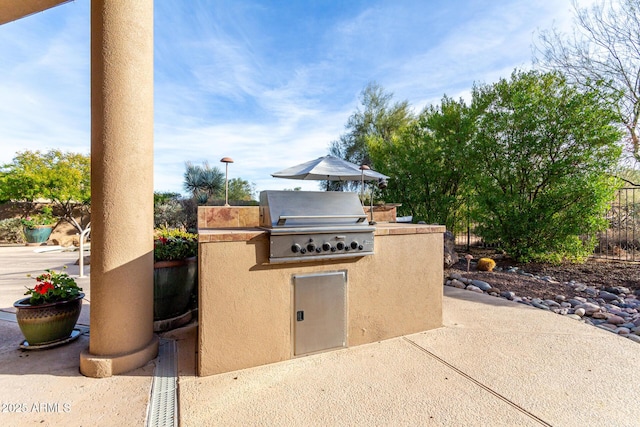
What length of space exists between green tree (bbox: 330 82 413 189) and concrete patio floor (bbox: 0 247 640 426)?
11863 mm

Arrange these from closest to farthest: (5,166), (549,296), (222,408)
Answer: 1. (222,408)
2. (549,296)
3. (5,166)

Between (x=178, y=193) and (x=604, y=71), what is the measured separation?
15169mm

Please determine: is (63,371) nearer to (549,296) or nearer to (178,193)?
(549,296)

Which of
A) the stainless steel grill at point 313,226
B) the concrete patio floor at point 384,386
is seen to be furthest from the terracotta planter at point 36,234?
the stainless steel grill at point 313,226

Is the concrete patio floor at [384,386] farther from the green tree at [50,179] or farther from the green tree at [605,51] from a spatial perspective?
the green tree at [50,179]

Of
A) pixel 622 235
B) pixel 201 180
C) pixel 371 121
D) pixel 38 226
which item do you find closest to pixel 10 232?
pixel 38 226

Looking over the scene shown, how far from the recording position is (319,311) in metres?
2.56

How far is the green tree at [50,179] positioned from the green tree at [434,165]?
31.2 feet

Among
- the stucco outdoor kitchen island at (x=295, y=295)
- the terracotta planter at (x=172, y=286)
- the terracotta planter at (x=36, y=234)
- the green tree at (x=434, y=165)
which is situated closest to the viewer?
the stucco outdoor kitchen island at (x=295, y=295)

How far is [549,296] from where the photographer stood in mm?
4355

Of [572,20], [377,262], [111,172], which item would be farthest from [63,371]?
[572,20]

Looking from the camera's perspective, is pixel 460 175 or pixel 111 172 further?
pixel 460 175

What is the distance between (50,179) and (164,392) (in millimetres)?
11430

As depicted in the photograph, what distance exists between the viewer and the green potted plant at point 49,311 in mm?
2541
